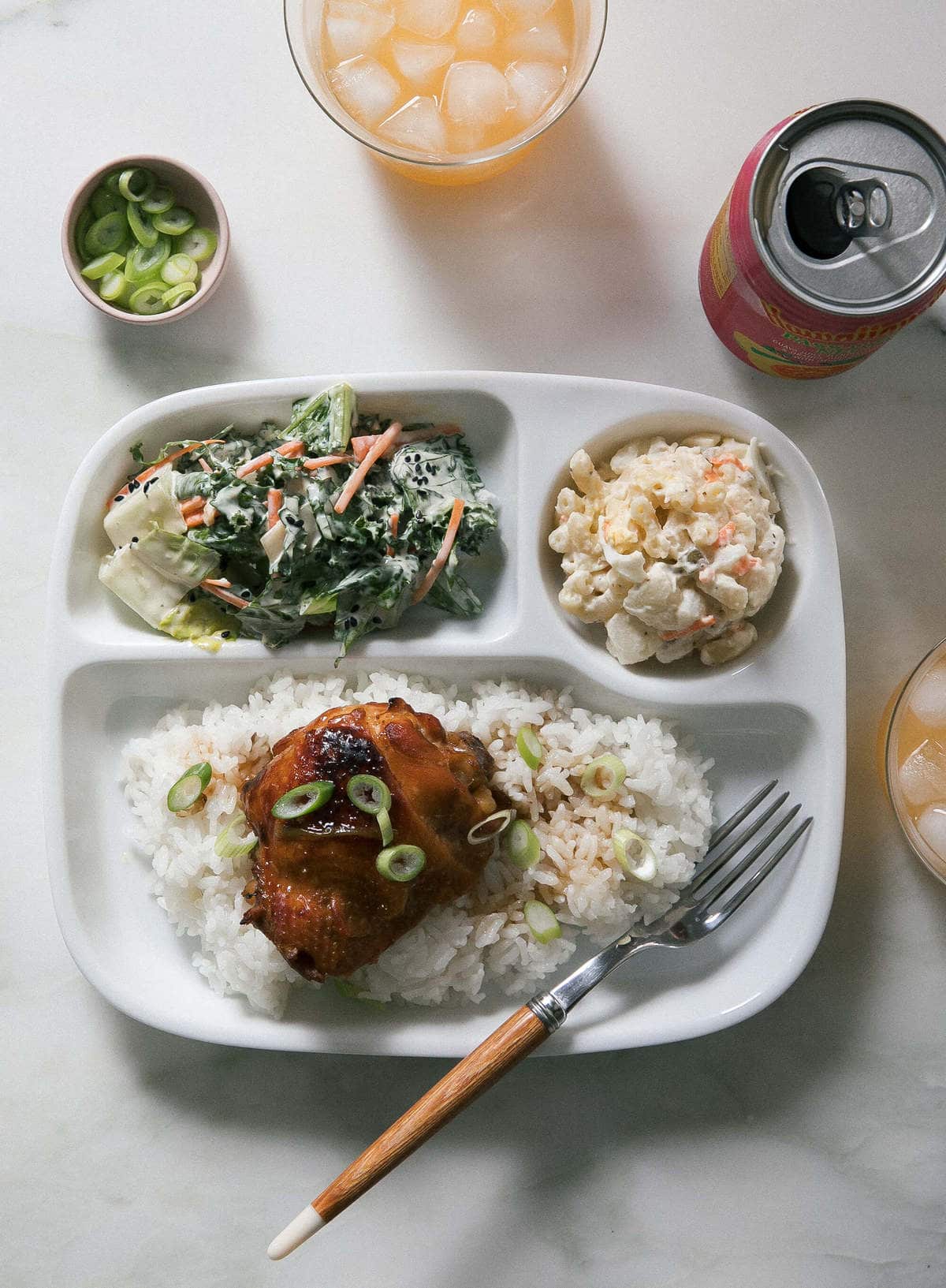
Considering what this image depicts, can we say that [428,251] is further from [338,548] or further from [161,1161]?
[161,1161]

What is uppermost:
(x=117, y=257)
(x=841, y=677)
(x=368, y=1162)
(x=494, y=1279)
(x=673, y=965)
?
(x=117, y=257)

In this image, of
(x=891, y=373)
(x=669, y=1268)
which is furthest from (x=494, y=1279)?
(x=891, y=373)

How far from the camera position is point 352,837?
2.28 metres

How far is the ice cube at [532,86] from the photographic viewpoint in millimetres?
2533

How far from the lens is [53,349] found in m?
2.91

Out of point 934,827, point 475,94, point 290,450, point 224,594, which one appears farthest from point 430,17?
point 934,827

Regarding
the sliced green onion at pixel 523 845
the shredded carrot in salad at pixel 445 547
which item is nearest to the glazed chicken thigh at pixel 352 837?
the sliced green onion at pixel 523 845

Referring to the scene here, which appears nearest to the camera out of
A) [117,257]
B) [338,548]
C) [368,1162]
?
[368,1162]

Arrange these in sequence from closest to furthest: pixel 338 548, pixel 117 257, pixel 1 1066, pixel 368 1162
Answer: pixel 368 1162 < pixel 338 548 < pixel 117 257 < pixel 1 1066

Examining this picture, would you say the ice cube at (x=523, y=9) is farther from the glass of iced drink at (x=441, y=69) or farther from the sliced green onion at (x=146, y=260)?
the sliced green onion at (x=146, y=260)

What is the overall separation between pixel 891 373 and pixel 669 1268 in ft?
9.00

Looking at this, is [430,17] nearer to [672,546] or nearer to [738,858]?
[672,546]

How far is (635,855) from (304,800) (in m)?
0.89

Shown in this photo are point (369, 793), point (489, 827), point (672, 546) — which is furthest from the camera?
point (489, 827)
